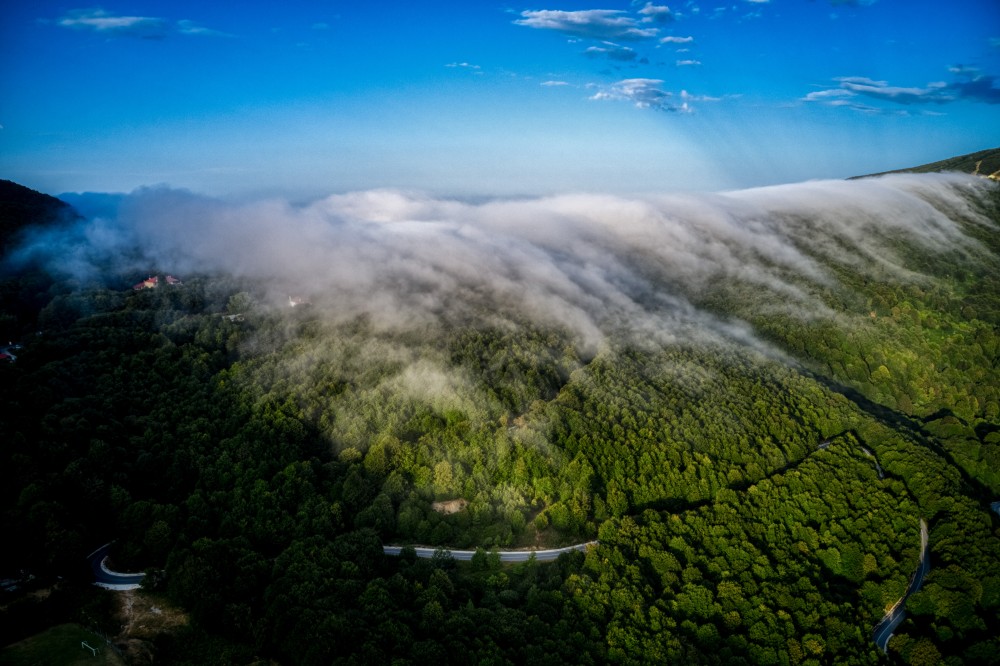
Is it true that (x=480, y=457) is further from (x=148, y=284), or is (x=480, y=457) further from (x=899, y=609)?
(x=148, y=284)

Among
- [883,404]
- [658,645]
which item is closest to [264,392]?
[658,645]

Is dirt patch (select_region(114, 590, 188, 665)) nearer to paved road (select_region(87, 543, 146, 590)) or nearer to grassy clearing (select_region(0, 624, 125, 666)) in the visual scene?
grassy clearing (select_region(0, 624, 125, 666))

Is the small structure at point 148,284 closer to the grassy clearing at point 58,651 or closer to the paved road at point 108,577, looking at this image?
the paved road at point 108,577

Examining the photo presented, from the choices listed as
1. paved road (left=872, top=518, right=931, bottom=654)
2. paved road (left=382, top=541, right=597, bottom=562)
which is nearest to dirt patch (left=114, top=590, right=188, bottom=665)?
paved road (left=382, top=541, right=597, bottom=562)

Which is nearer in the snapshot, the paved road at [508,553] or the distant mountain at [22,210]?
the paved road at [508,553]

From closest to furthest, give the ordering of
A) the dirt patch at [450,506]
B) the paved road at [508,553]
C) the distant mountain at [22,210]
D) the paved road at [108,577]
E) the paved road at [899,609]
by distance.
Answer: the paved road at [108,577]
the paved road at [899,609]
the paved road at [508,553]
the dirt patch at [450,506]
the distant mountain at [22,210]

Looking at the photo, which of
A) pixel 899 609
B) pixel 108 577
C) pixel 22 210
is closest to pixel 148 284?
pixel 22 210

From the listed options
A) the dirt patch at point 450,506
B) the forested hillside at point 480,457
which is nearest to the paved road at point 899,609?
the forested hillside at point 480,457
